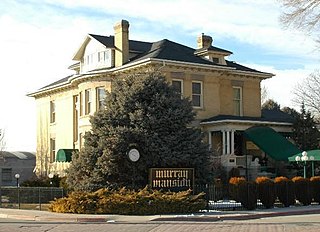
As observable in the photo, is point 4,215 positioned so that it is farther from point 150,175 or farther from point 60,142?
point 60,142

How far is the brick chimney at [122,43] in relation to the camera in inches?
1769

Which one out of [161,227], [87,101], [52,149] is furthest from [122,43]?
[161,227]

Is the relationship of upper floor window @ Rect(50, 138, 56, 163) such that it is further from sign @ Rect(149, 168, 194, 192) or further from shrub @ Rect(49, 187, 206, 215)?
shrub @ Rect(49, 187, 206, 215)

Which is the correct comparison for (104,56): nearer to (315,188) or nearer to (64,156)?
(64,156)

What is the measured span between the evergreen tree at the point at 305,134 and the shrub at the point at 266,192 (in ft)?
57.5

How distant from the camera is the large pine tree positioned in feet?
100

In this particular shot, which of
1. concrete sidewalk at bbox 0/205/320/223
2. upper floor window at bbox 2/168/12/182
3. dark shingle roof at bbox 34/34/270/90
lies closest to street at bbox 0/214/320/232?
concrete sidewalk at bbox 0/205/320/223

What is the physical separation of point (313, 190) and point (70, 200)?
12.6m

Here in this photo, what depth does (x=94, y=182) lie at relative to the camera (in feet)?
101

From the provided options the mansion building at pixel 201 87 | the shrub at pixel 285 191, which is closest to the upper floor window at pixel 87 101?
the mansion building at pixel 201 87

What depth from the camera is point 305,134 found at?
154 ft

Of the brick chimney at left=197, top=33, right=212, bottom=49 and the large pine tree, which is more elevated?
the brick chimney at left=197, top=33, right=212, bottom=49

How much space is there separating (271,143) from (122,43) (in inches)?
507

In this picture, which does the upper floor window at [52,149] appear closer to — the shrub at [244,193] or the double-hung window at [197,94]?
the double-hung window at [197,94]
